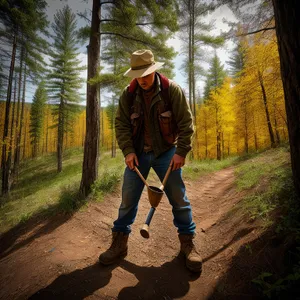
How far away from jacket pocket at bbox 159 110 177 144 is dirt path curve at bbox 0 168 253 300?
1.79 metres

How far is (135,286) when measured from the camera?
216 centimetres

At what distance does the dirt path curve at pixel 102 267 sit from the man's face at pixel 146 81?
2572mm

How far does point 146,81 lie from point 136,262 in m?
2.63

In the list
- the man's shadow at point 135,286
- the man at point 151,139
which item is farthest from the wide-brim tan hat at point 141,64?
the man's shadow at point 135,286

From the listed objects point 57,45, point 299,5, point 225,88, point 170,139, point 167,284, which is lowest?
point 167,284

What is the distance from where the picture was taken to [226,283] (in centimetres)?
214

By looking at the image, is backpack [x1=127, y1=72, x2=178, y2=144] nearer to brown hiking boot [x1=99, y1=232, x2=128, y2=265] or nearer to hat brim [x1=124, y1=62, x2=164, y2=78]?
hat brim [x1=124, y1=62, x2=164, y2=78]

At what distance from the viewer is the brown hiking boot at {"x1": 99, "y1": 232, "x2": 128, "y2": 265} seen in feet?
8.27

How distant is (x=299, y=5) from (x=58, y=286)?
13.8 ft

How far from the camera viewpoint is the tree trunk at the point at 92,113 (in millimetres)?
5391

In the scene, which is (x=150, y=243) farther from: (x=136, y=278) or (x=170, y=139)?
(x=170, y=139)

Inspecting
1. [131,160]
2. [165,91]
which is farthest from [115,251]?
[165,91]

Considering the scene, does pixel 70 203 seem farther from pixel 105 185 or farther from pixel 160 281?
pixel 160 281

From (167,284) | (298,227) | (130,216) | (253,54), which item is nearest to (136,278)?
(167,284)
